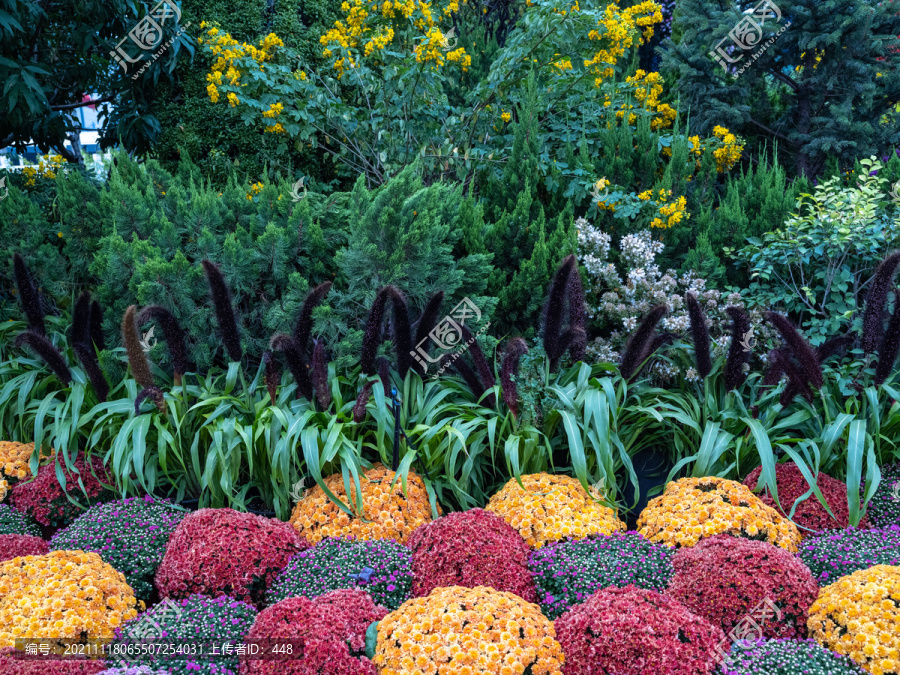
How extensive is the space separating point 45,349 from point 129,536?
1.03 meters

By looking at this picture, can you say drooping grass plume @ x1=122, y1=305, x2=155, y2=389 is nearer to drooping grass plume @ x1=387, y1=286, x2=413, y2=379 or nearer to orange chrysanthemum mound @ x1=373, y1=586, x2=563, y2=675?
drooping grass plume @ x1=387, y1=286, x2=413, y2=379

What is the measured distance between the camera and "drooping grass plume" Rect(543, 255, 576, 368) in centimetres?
275

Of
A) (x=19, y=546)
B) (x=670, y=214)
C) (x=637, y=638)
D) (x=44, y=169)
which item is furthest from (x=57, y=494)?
(x=44, y=169)

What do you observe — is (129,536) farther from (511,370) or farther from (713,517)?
(713,517)

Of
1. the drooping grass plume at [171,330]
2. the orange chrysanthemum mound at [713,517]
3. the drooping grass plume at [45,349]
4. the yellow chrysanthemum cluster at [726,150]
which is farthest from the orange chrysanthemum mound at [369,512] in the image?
the yellow chrysanthemum cluster at [726,150]

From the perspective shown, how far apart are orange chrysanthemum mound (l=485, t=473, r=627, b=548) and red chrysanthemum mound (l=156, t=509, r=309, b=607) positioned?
87 cm

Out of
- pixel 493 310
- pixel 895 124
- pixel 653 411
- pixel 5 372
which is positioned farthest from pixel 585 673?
pixel 895 124

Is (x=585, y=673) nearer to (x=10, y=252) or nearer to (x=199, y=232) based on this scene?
(x=199, y=232)

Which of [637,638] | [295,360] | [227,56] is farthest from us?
[227,56]

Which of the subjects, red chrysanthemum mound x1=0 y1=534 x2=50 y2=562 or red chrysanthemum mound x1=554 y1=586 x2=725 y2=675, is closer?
red chrysanthemum mound x1=554 y1=586 x2=725 y2=675

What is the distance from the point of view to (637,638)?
69.7 inches

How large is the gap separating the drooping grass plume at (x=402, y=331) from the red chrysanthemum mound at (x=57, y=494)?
4.86 ft

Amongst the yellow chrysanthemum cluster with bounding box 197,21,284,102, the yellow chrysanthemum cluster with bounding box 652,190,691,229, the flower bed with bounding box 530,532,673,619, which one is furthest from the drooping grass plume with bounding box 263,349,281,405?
the yellow chrysanthemum cluster with bounding box 197,21,284,102

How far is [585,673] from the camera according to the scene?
1799 mm
